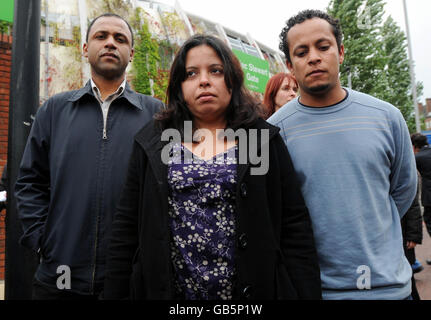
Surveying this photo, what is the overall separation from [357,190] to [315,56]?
27.5 inches

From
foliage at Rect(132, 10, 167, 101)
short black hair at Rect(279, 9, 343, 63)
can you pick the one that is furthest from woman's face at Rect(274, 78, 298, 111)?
foliage at Rect(132, 10, 167, 101)

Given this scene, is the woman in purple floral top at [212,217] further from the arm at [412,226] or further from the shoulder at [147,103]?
the arm at [412,226]

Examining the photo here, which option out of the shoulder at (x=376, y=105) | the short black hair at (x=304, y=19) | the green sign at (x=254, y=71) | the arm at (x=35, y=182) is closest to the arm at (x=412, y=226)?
the shoulder at (x=376, y=105)

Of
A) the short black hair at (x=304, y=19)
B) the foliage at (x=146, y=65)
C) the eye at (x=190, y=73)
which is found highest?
the foliage at (x=146, y=65)

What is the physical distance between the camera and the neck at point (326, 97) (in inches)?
73.0

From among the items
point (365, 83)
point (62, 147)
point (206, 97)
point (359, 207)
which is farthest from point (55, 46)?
point (365, 83)

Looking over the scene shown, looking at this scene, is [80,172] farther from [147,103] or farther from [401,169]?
[401,169]

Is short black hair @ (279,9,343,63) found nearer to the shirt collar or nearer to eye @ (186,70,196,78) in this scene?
eye @ (186,70,196,78)

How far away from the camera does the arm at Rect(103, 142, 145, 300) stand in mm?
1639

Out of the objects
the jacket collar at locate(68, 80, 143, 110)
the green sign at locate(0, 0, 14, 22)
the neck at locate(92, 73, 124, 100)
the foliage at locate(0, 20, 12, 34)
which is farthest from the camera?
the foliage at locate(0, 20, 12, 34)

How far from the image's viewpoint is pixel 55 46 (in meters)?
8.80

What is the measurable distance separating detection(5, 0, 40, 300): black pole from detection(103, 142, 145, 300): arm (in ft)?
3.39

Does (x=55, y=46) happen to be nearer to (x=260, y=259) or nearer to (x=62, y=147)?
(x=62, y=147)
